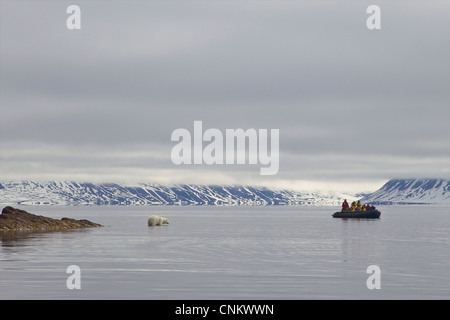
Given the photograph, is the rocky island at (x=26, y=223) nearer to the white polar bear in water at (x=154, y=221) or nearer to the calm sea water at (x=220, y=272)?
the white polar bear in water at (x=154, y=221)

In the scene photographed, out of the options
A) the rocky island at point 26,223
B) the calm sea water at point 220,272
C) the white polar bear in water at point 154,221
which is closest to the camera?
the calm sea water at point 220,272

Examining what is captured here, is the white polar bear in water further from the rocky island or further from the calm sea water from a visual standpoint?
the calm sea water

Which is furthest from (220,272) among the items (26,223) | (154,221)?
(154,221)

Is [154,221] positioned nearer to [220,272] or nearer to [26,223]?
[26,223]

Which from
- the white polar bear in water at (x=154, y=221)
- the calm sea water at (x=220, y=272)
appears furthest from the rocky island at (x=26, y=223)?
the calm sea water at (x=220, y=272)

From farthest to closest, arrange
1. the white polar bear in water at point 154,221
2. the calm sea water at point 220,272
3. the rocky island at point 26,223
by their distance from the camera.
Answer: the white polar bear in water at point 154,221 → the rocky island at point 26,223 → the calm sea water at point 220,272

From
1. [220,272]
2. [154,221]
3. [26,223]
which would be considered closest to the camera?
[220,272]

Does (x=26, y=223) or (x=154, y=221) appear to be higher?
(x=26, y=223)

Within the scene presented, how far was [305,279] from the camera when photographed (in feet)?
130

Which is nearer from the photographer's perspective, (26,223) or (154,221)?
(26,223)

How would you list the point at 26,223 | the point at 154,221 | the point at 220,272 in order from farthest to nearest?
1. the point at 154,221
2. the point at 26,223
3. the point at 220,272
